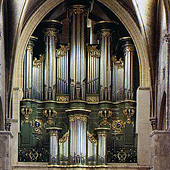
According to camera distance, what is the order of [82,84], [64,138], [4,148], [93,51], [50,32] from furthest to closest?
1. [93,51]
2. [50,32]
3. [82,84]
4. [64,138]
5. [4,148]

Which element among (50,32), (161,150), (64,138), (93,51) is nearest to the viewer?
(161,150)

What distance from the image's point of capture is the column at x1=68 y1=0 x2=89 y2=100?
3250cm

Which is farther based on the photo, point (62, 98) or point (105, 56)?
point (105, 56)

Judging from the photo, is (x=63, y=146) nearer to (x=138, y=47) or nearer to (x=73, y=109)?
(x=73, y=109)

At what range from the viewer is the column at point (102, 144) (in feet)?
103

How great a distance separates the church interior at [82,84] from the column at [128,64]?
0.04 metres

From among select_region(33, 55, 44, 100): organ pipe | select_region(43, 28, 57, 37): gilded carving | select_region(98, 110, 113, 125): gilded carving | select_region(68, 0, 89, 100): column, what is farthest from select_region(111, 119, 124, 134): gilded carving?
select_region(43, 28, 57, 37): gilded carving

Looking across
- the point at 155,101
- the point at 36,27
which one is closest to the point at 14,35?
the point at 36,27

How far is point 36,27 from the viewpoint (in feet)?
110

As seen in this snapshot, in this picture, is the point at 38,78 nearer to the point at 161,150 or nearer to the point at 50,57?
the point at 50,57

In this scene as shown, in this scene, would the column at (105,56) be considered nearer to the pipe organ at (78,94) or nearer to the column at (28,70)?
the pipe organ at (78,94)

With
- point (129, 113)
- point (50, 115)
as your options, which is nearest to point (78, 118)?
→ point (50, 115)

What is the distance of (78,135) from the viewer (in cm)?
3150

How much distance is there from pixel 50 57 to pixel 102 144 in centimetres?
445
